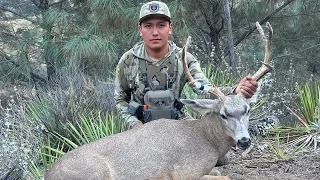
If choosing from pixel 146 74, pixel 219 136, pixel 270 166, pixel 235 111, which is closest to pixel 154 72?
pixel 146 74

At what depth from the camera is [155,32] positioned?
4.64 metres

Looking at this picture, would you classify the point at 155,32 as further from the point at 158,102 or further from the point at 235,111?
the point at 235,111

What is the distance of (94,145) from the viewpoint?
3.94 m

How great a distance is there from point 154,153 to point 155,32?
129 centimetres

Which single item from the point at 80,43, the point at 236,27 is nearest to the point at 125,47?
the point at 80,43

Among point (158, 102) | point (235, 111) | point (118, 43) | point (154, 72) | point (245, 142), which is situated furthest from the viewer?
point (118, 43)

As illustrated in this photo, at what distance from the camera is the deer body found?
12.4ft

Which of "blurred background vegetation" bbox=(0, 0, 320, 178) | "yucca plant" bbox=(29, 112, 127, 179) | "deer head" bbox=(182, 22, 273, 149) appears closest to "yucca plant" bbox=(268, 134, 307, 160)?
"blurred background vegetation" bbox=(0, 0, 320, 178)

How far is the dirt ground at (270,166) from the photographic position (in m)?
4.82

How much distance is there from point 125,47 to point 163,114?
221 inches

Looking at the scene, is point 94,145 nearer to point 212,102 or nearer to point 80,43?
point 212,102

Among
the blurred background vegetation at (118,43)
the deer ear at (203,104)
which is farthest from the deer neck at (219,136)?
the blurred background vegetation at (118,43)

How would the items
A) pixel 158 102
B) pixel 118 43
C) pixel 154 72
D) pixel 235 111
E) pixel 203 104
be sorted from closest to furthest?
pixel 235 111, pixel 203 104, pixel 158 102, pixel 154 72, pixel 118 43

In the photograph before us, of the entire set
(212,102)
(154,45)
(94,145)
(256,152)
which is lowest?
(256,152)
